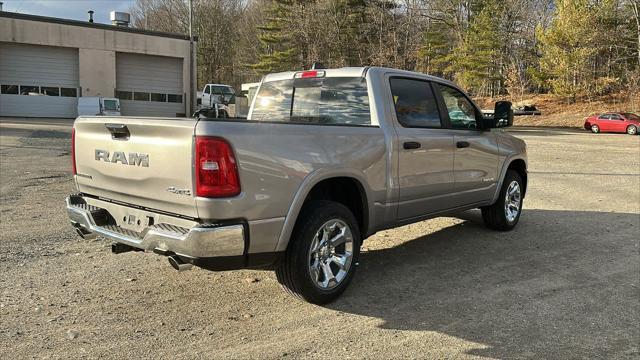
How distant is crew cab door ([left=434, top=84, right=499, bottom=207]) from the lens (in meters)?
5.66

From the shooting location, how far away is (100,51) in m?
35.2

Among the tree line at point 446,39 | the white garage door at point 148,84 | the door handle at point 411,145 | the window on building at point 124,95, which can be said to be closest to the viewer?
the door handle at point 411,145

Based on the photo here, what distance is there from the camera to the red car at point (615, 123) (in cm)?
3684

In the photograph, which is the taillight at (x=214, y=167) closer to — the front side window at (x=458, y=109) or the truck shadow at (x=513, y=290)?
the truck shadow at (x=513, y=290)

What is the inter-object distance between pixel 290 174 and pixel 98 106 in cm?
3110

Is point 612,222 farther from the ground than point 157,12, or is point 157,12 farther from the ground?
point 157,12

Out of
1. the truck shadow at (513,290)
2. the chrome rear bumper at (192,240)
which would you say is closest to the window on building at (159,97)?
the truck shadow at (513,290)

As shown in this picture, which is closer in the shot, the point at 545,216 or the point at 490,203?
the point at 490,203

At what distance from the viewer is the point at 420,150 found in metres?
5.05

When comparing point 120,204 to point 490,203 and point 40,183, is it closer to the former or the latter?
point 490,203

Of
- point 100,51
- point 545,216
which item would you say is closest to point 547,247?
point 545,216

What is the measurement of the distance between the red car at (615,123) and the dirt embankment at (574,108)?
17.2 ft

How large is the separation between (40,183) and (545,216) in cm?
869

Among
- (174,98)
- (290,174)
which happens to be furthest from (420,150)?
(174,98)
